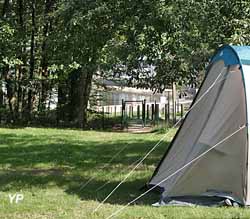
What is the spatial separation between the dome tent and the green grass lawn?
0.38m

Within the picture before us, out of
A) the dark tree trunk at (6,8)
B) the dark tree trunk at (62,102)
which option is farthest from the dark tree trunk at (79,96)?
the dark tree trunk at (6,8)

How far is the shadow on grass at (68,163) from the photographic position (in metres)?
8.02

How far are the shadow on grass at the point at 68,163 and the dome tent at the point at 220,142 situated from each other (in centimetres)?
63

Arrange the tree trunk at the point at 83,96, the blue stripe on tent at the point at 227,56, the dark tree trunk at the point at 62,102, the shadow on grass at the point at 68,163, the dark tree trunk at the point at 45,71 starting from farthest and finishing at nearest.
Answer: the dark tree trunk at the point at 62,102 → the tree trunk at the point at 83,96 → the dark tree trunk at the point at 45,71 → the shadow on grass at the point at 68,163 → the blue stripe on tent at the point at 227,56

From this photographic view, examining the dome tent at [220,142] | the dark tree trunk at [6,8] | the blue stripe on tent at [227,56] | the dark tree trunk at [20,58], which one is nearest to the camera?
the dome tent at [220,142]

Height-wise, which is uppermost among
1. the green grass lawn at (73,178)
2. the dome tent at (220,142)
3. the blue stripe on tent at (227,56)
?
the blue stripe on tent at (227,56)

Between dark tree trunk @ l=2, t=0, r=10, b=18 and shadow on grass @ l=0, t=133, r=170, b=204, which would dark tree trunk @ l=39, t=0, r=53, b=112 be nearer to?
dark tree trunk @ l=2, t=0, r=10, b=18

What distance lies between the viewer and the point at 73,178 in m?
8.99

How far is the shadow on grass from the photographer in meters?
8.02

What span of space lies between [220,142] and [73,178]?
3.16m

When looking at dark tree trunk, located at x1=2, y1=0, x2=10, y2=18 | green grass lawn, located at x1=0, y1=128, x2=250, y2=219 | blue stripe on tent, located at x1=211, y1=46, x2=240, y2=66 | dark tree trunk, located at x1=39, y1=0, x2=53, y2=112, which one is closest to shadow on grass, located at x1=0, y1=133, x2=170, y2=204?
green grass lawn, located at x1=0, y1=128, x2=250, y2=219

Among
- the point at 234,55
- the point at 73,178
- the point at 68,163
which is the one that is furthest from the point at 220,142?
the point at 68,163

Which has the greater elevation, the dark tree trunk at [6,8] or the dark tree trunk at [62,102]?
the dark tree trunk at [6,8]

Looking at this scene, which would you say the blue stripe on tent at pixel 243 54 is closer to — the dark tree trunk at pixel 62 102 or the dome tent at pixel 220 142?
the dome tent at pixel 220 142
